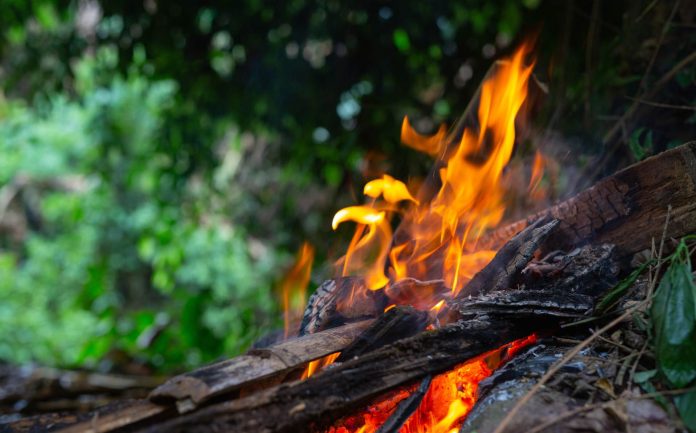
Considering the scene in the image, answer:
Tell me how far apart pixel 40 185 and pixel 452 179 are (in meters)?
10.8

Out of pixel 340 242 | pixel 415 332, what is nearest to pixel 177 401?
pixel 415 332

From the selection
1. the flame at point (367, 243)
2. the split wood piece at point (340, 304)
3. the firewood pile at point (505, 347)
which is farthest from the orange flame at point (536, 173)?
the split wood piece at point (340, 304)

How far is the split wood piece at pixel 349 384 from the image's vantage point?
4.88ft

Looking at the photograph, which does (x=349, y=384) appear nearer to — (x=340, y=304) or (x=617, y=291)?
(x=340, y=304)

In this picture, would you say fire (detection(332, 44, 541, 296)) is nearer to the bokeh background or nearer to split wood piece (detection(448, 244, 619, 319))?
split wood piece (detection(448, 244, 619, 319))

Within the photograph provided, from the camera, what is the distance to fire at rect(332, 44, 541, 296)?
8.13 feet

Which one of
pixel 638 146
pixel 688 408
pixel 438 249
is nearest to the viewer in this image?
pixel 688 408

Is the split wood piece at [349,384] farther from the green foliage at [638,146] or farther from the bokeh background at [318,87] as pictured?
the bokeh background at [318,87]

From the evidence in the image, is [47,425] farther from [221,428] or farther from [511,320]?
[511,320]

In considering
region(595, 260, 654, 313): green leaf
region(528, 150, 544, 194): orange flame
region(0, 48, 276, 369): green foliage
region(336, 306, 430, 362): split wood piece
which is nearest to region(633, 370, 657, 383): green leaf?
region(595, 260, 654, 313): green leaf

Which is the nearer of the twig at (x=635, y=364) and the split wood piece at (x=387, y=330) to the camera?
the twig at (x=635, y=364)

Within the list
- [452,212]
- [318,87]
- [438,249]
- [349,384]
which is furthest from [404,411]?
[318,87]

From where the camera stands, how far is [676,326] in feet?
5.25

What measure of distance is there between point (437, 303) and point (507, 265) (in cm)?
29
